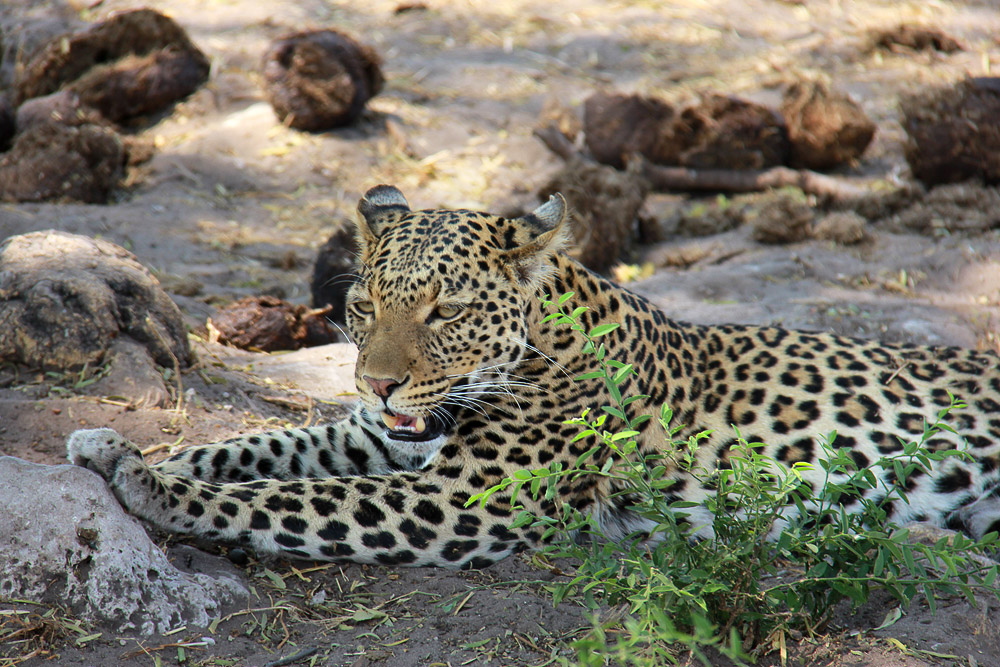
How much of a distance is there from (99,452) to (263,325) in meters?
3.12

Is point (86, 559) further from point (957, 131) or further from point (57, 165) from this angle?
point (957, 131)

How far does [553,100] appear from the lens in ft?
41.7

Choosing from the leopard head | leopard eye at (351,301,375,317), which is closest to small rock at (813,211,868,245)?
the leopard head

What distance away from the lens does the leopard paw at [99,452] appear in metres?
4.14

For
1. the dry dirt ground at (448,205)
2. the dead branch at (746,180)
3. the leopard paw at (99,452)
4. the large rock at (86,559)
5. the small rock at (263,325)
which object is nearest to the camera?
the large rock at (86,559)

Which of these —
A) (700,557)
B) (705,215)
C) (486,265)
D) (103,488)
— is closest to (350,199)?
(705,215)

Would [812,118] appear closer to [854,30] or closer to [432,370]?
[854,30]

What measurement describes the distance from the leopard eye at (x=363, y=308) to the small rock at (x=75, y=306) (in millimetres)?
1747

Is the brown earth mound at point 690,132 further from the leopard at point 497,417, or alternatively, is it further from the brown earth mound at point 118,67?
the leopard at point 497,417

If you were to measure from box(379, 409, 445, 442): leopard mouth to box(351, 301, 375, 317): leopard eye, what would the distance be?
53cm

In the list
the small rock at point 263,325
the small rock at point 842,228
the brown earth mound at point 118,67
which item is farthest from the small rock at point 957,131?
the brown earth mound at point 118,67

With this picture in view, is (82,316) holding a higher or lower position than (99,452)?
lower

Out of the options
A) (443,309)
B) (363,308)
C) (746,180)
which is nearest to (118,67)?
(746,180)

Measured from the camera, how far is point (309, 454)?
537 centimetres
